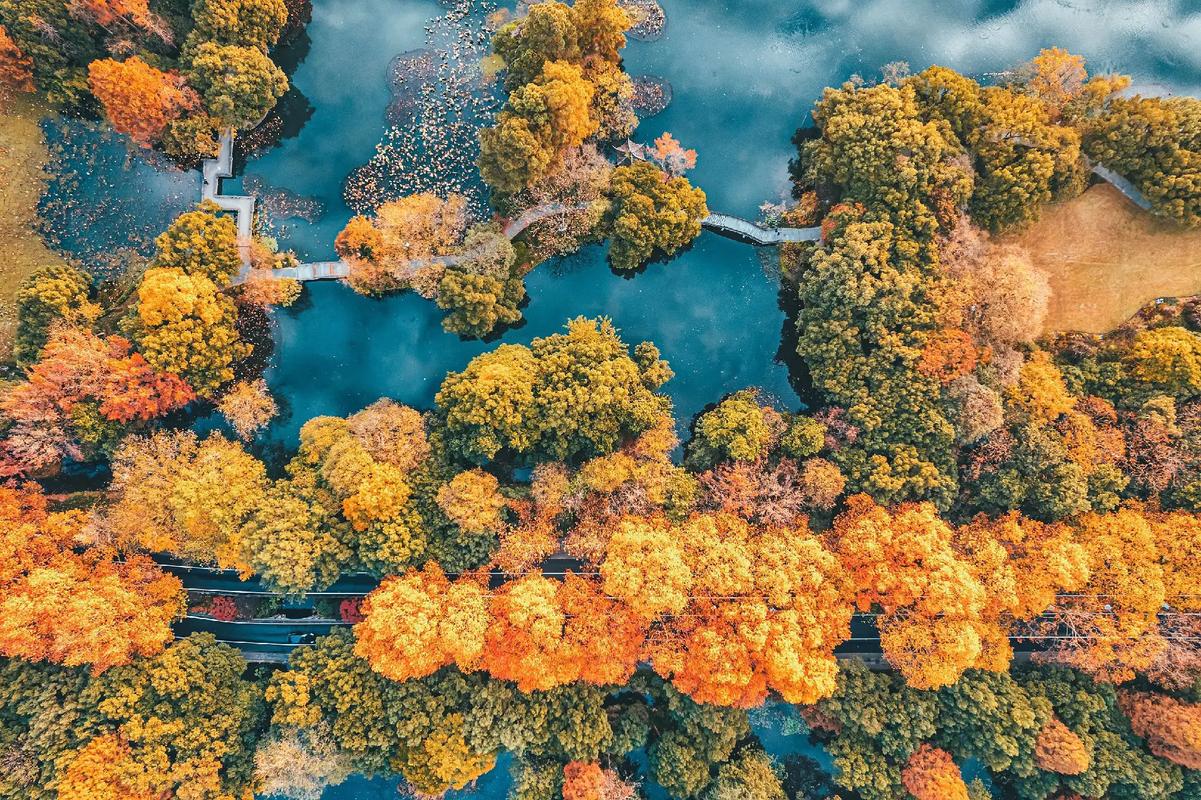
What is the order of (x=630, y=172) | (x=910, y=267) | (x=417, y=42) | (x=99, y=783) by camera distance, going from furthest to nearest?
(x=417, y=42) < (x=630, y=172) < (x=910, y=267) < (x=99, y=783)

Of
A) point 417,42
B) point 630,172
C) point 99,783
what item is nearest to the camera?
point 99,783

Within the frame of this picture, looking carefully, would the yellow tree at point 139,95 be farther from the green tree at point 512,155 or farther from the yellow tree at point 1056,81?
the yellow tree at point 1056,81

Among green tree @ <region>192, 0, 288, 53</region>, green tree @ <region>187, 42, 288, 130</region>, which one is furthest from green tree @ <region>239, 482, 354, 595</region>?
green tree @ <region>192, 0, 288, 53</region>

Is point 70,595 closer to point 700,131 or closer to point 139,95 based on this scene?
point 139,95

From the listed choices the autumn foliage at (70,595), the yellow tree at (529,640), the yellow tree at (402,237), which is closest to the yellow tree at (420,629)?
the yellow tree at (529,640)

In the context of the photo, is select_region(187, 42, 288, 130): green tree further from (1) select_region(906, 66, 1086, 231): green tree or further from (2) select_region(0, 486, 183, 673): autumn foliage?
(1) select_region(906, 66, 1086, 231): green tree

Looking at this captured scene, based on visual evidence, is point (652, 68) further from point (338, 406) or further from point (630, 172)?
point (338, 406)

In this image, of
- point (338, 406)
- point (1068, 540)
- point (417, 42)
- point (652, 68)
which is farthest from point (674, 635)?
point (417, 42)
